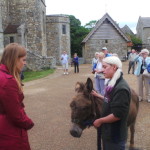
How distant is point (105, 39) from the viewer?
38.8 metres

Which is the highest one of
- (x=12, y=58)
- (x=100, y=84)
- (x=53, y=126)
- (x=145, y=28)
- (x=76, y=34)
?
(x=145, y=28)

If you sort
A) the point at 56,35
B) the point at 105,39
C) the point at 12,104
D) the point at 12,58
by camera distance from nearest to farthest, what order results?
the point at 12,104, the point at 12,58, the point at 56,35, the point at 105,39

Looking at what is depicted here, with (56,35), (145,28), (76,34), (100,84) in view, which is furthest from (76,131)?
(145,28)

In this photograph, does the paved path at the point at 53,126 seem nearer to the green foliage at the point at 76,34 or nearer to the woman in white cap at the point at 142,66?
the woman in white cap at the point at 142,66

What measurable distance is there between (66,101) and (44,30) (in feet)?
90.3

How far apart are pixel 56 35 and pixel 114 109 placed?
36.0 metres

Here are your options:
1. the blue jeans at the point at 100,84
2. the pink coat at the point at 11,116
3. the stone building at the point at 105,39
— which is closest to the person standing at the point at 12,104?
the pink coat at the point at 11,116

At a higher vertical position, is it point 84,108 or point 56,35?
point 56,35

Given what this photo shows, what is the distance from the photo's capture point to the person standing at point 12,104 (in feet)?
9.43

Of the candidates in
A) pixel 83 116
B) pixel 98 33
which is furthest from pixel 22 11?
pixel 83 116

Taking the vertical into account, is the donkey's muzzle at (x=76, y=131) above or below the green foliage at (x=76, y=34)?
below

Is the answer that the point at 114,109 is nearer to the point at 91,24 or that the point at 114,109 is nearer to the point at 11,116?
the point at 11,116

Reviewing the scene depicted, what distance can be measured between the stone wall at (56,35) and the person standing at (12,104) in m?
35.5

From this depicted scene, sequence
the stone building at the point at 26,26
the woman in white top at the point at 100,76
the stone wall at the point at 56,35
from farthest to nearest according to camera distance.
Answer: the stone wall at the point at 56,35 → the stone building at the point at 26,26 → the woman in white top at the point at 100,76
